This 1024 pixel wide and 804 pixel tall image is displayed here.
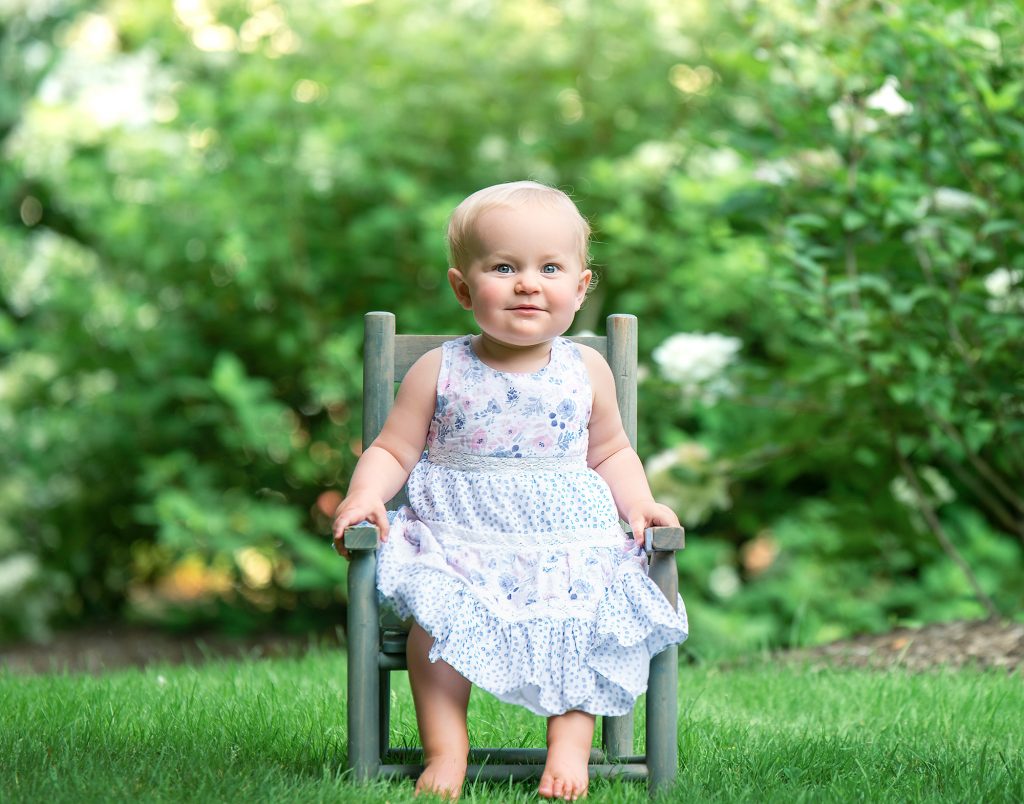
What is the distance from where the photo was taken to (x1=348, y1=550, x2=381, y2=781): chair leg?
7.80 ft

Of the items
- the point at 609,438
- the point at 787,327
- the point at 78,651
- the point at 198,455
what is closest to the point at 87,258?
the point at 198,455

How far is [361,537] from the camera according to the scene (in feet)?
7.72

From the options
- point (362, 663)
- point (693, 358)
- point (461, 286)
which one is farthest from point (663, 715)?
point (693, 358)

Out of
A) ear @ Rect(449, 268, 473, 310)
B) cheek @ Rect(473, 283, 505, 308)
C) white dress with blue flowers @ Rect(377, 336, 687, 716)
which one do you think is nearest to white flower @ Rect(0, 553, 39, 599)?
white dress with blue flowers @ Rect(377, 336, 687, 716)

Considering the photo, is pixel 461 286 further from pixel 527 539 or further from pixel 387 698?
pixel 387 698

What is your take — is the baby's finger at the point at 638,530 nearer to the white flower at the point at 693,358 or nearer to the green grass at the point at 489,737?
the green grass at the point at 489,737

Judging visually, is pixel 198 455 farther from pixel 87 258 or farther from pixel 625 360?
pixel 625 360

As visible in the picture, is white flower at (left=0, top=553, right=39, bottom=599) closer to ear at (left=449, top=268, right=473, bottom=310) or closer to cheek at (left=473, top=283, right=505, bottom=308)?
ear at (left=449, top=268, right=473, bottom=310)

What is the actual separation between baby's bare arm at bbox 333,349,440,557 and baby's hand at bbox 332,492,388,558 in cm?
6

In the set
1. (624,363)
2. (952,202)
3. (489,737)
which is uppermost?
(952,202)

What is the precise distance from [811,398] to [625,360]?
1.88m

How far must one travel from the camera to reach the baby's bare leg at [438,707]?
2402 mm

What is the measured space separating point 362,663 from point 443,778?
25 centimetres

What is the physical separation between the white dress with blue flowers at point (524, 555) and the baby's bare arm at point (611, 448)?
0.14ft
